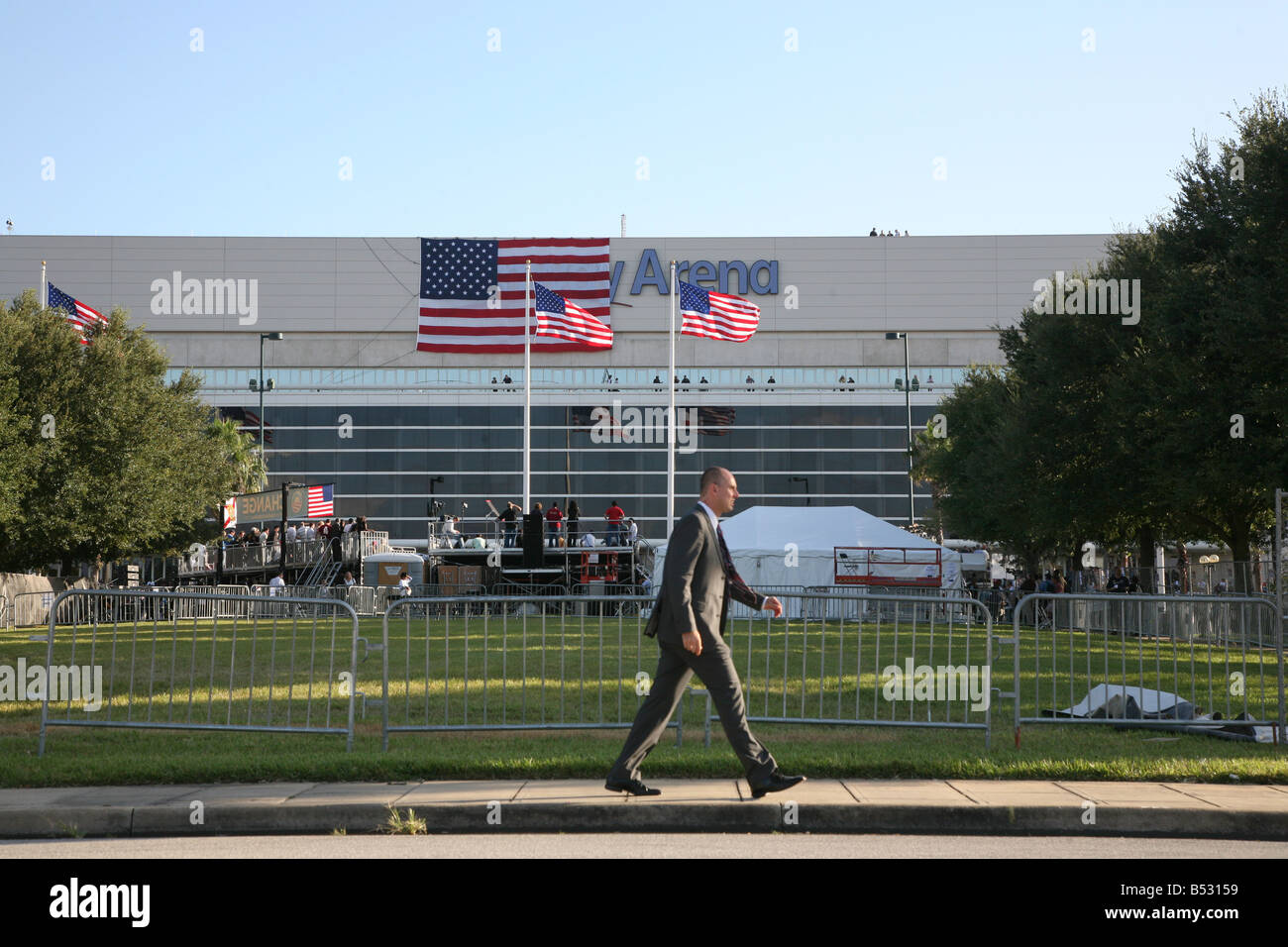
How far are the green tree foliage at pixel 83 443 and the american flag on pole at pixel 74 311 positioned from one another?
0.40 meters

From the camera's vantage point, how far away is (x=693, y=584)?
7930 millimetres

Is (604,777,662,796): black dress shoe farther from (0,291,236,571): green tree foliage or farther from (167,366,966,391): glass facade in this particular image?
A: (167,366,966,391): glass facade

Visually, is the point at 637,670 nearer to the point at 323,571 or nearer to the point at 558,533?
the point at 558,533

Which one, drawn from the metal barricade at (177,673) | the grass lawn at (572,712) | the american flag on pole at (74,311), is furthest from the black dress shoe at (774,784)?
the american flag on pole at (74,311)

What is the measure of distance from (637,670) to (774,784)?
3813mm

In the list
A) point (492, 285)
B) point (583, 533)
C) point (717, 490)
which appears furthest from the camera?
point (492, 285)

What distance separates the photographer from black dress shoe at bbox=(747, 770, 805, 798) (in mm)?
7691

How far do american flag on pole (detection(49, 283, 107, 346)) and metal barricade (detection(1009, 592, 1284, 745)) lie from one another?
3336 centimetres

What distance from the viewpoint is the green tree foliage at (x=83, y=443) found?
37094 mm

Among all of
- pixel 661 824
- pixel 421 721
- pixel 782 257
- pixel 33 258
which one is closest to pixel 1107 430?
pixel 421 721

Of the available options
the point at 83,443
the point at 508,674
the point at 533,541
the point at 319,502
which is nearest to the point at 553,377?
the point at 319,502

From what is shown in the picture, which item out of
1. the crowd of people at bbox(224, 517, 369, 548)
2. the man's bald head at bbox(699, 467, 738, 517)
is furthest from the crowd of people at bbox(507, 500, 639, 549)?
the man's bald head at bbox(699, 467, 738, 517)

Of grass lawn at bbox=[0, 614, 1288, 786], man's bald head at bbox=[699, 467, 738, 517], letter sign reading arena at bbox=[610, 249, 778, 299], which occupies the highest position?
letter sign reading arena at bbox=[610, 249, 778, 299]
